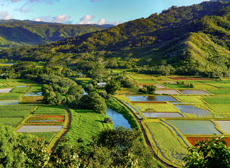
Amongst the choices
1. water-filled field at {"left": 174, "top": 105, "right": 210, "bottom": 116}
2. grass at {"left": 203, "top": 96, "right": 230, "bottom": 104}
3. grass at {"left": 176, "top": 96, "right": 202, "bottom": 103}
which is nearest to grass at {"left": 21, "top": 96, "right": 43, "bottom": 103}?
water-filled field at {"left": 174, "top": 105, "right": 210, "bottom": 116}

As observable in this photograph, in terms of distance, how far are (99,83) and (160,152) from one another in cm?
6882

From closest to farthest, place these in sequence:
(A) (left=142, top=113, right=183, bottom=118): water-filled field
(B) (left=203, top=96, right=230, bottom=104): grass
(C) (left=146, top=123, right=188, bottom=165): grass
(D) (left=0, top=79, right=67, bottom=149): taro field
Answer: (C) (left=146, top=123, right=188, bottom=165): grass < (D) (left=0, top=79, right=67, bottom=149): taro field < (A) (left=142, top=113, right=183, bottom=118): water-filled field < (B) (left=203, top=96, right=230, bottom=104): grass

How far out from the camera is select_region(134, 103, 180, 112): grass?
2293 inches

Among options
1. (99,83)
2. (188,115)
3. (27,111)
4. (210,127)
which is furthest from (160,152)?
(99,83)

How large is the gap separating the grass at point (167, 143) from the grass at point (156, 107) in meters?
11.3

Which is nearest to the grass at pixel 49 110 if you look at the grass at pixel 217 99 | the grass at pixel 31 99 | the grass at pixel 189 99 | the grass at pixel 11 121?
the grass at pixel 11 121

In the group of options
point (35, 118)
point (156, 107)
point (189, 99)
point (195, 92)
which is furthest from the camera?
point (195, 92)

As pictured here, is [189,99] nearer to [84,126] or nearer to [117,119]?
[117,119]

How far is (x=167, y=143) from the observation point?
37.7 meters

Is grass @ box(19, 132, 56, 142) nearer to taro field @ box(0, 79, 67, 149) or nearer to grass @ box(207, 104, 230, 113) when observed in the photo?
taro field @ box(0, 79, 67, 149)

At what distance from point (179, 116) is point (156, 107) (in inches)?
369

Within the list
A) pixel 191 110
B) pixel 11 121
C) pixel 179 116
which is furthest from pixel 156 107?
pixel 11 121

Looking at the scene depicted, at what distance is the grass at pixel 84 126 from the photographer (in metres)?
39.0

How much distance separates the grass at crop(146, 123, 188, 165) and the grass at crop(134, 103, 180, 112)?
443 inches
